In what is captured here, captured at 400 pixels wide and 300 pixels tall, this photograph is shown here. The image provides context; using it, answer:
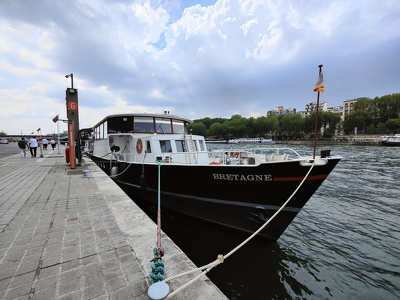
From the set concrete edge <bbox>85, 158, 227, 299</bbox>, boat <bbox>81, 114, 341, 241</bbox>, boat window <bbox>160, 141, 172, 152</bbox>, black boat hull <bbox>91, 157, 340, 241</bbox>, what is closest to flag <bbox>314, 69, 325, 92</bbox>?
boat <bbox>81, 114, 341, 241</bbox>

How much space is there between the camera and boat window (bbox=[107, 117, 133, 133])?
29.8 ft

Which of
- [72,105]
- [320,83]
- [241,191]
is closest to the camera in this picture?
[320,83]

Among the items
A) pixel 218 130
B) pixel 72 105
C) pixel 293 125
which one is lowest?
pixel 72 105

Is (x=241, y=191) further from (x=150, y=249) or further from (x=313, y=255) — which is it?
(x=150, y=249)

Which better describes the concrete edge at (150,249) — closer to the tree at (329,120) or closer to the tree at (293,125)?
the tree at (329,120)

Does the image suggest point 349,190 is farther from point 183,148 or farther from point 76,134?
point 76,134

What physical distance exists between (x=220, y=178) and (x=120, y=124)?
578 cm

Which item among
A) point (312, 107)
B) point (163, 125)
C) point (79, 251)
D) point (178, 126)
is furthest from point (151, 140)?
point (312, 107)

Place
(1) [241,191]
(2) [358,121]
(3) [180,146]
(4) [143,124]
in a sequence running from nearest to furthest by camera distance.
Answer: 1. (1) [241,191]
2. (3) [180,146]
3. (4) [143,124]
4. (2) [358,121]

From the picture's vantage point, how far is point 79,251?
2.76 metres

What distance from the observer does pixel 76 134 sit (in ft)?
35.3

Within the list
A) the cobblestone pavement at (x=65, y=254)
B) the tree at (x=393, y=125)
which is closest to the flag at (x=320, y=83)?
the cobblestone pavement at (x=65, y=254)

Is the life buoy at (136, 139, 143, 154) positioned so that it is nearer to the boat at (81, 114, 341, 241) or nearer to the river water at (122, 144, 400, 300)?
the boat at (81, 114, 341, 241)

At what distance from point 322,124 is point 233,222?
10368cm
